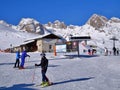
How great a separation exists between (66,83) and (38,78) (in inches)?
99.0

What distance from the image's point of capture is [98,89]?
16.2 metres

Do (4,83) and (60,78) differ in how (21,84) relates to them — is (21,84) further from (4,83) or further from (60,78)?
(60,78)

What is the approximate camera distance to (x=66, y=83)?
18328 millimetres

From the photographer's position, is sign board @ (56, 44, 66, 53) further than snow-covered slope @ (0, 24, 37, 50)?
No

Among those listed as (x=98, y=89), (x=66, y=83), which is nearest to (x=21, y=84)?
(x=66, y=83)

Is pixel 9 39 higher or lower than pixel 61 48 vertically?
higher

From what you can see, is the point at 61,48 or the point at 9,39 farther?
the point at 9,39

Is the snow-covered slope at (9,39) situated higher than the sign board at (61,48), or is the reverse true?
the snow-covered slope at (9,39)

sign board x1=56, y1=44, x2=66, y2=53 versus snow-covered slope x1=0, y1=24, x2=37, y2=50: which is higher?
snow-covered slope x1=0, y1=24, x2=37, y2=50

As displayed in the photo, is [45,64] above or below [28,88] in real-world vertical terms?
above

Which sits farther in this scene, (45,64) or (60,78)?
(60,78)

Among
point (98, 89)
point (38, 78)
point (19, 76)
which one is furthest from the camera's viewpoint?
point (19, 76)

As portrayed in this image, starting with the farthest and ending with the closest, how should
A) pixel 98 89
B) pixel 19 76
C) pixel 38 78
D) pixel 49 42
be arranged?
1. pixel 49 42
2. pixel 19 76
3. pixel 38 78
4. pixel 98 89

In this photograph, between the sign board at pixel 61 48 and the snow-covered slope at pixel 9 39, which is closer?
the sign board at pixel 61 48
